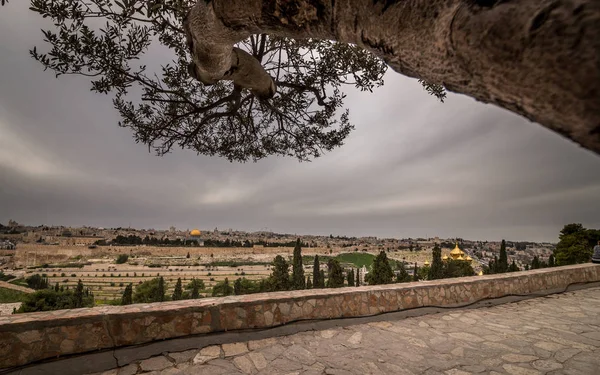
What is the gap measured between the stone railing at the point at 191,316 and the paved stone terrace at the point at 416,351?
0.29 metres

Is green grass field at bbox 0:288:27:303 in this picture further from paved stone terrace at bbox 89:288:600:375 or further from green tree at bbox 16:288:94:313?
paved stone terrace at bbox 89:288:600:375

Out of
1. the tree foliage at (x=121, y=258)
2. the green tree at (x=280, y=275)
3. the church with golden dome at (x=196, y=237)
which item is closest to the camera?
the green tree at (x=280, y=275)

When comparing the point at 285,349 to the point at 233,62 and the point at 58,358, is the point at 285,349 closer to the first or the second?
the point at 58,358

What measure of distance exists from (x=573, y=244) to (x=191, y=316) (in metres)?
32.1

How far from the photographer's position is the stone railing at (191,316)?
2.77 m

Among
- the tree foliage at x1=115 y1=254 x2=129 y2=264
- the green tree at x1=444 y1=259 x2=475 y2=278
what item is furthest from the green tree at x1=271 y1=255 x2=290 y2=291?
the tree foliage at x1=115 y1=254 x2=129 y2=264

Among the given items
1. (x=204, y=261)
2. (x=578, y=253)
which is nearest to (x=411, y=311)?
(x=578, y=253)

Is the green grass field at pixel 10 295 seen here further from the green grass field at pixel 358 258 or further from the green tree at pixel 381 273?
the green grass field at pixel 358 258

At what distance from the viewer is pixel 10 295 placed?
146 ft

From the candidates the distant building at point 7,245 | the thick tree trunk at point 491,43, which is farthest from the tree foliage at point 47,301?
the distant building at point 7,245

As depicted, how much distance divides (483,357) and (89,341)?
438 cm

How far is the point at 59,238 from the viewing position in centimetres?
8469

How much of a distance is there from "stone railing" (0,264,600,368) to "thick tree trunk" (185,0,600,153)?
11.0ft

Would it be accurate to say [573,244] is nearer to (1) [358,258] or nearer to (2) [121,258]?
(1) [358,258]
